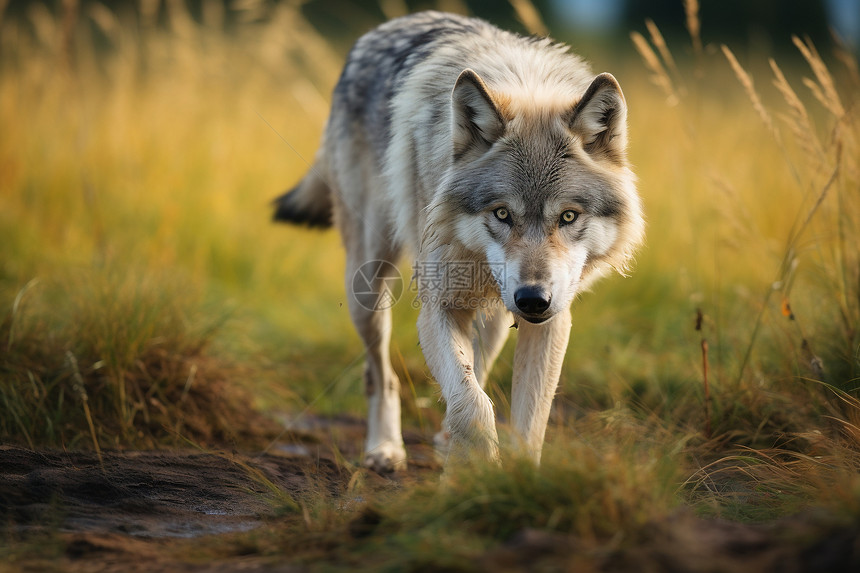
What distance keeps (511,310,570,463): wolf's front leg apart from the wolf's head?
0.24 m

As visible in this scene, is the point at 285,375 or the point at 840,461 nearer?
the point at 840,461

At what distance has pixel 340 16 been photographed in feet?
53.0

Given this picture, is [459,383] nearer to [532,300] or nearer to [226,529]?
[532,300]

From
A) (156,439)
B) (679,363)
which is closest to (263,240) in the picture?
(156,439)

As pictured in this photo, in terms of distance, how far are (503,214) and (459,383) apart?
2.19 ft

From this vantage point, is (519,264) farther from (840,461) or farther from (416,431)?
(416,431)

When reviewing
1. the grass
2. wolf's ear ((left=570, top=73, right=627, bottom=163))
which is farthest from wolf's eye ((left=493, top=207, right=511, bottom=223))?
the grass

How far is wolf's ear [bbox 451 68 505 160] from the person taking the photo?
2877mm

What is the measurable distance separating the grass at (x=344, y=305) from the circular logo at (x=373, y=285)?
1.73 ft

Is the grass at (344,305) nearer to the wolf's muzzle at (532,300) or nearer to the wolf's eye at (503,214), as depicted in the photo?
the wolf's muzzle at (532,300)

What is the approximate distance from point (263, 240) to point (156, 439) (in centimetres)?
329

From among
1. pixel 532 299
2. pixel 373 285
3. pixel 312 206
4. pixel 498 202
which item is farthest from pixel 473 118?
pixel 312 206

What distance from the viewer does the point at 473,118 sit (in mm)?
2980

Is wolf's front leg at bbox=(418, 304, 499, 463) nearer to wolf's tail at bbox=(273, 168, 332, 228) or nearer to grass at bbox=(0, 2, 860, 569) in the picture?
grass at bbox=(0, 2, 860, 569)
